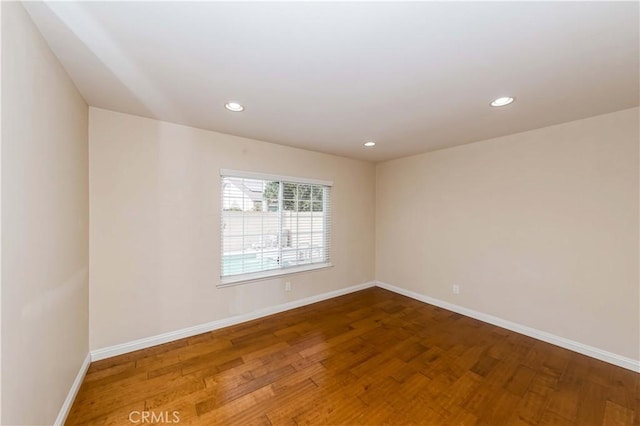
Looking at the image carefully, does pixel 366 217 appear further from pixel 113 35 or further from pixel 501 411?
pixel 113 35

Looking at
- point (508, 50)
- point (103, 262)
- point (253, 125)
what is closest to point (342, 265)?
point (253, 125)

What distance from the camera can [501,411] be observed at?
178 cm

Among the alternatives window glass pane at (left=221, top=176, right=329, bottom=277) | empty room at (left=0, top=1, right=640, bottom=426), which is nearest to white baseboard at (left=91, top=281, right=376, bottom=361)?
empty room at (left=0, top=1, right=640, bottom=426)

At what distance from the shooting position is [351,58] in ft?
5.08

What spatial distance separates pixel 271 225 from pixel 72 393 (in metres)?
2.33

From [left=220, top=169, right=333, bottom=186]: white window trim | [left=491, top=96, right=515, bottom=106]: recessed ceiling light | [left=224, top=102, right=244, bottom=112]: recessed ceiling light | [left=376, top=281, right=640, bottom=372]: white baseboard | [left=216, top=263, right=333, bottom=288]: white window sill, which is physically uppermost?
[left=224, top=102, right=244, bottom=112]: recessed ceiling light

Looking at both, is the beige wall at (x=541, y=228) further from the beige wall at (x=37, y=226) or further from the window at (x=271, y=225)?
the beige wall at (x=37, y=226)

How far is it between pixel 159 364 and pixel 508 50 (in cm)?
362

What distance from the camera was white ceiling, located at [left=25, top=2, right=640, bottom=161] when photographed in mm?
1201

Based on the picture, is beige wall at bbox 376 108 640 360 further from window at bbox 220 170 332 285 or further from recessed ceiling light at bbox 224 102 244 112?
recessed ceiling light at bbox 224 102 244 112

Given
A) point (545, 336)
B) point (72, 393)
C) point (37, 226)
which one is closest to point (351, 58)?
point (37, 226)

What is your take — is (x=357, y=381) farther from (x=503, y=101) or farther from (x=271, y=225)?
(x=503, y=101)

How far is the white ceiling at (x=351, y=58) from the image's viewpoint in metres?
1.20

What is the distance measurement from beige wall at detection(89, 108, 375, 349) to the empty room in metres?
0.02
